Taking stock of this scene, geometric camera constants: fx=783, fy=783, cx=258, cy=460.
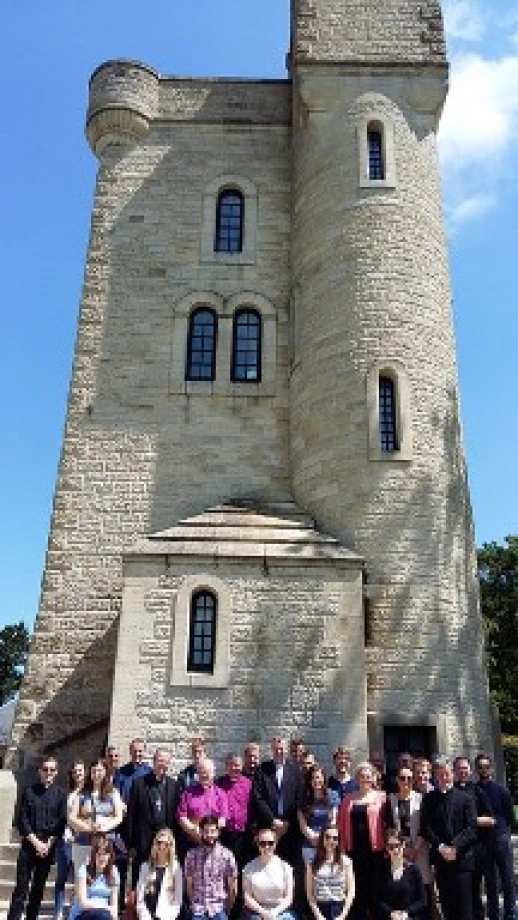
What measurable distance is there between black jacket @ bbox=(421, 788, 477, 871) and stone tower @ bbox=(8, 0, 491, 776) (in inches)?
173

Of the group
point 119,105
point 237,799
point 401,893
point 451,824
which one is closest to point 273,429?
point 119,105

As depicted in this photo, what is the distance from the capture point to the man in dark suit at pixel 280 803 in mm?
7285

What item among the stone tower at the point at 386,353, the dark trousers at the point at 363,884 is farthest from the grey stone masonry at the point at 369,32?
the dark trousers at the point at 363,884

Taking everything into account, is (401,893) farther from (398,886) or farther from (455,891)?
(455,891)

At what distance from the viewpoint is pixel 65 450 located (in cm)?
1577

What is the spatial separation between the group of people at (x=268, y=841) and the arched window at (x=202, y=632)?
393 cm

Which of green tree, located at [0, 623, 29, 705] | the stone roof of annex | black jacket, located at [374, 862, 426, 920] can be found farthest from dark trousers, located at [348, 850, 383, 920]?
green tree, located at [0, 623, 29, 705]

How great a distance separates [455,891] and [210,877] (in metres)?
2.31

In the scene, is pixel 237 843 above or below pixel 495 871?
above

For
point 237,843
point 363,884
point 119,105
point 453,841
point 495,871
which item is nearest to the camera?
point 363,884

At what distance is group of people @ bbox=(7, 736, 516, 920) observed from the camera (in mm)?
6418

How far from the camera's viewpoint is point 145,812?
7.25 metres

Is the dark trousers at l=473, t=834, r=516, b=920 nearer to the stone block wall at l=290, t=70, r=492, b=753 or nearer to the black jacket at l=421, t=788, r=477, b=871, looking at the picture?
the black jacket at l=421, t=788, r=477, b=871

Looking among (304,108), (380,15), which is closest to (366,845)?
(304,108)
